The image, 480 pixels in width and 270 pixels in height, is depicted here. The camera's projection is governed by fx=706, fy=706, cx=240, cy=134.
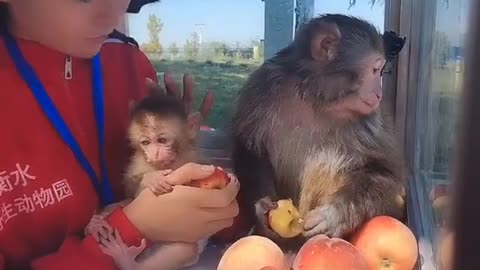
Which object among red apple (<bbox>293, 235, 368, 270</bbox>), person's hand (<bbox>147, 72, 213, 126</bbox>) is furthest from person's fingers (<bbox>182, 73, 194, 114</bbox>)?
red apple (<bbox>293, 235, 368, 270</bbox>)

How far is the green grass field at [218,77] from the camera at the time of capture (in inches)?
35.7

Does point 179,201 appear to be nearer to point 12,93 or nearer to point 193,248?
point 193,248

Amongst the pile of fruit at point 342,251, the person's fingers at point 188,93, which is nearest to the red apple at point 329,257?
the pile of fruit at point 342,251

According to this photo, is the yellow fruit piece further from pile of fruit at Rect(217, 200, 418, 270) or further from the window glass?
the window glass

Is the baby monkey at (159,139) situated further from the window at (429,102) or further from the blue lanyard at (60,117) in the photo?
the window at (429,102)

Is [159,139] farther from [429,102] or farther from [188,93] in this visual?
[429,102]

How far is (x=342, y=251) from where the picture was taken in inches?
27.7

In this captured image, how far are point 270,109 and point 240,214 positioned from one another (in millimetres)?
132

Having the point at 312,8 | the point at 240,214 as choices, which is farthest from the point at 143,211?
the point at 312,8

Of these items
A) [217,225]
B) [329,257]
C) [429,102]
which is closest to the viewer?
[329,257]

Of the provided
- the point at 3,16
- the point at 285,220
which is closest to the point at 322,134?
the point at 285,220

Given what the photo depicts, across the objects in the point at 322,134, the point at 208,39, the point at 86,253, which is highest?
the point at 208,39

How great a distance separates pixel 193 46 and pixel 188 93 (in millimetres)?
168

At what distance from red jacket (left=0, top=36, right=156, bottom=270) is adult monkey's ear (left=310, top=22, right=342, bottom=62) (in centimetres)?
21
